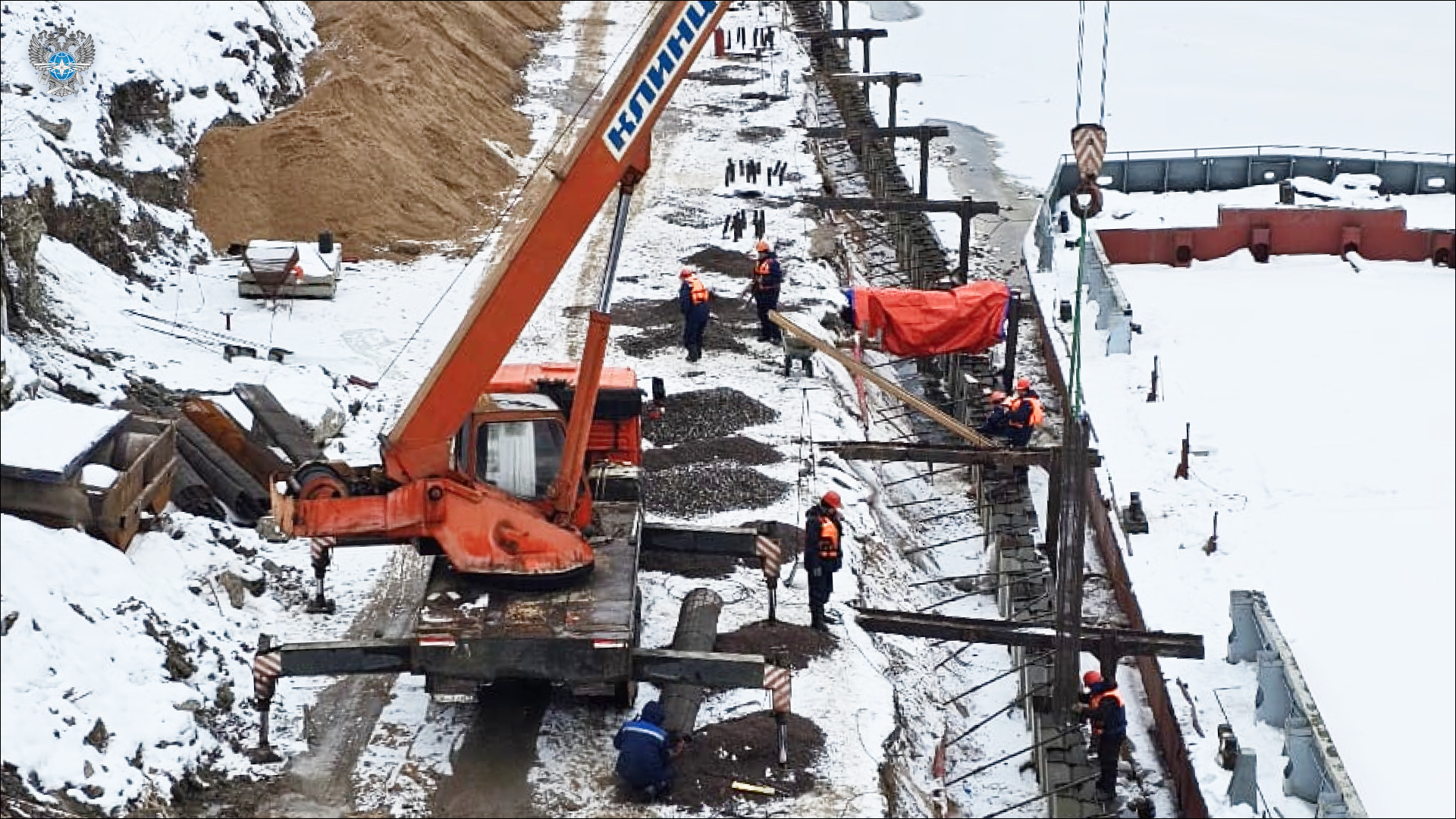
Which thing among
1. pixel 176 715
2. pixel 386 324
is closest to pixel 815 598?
pixel 176 715

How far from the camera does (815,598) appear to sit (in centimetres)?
1739

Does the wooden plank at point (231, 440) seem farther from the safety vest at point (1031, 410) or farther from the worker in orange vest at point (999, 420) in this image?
the safety vest at point (1031, 410)

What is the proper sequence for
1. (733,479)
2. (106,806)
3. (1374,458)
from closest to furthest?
(106,806)
(733,479)
(1374,458)

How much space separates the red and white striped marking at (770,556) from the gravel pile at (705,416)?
17.2ft

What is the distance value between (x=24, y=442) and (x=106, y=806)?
4023mm

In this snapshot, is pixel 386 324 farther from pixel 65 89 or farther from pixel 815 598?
pixel 815 598

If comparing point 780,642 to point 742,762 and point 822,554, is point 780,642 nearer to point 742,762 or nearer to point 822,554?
point 822,554

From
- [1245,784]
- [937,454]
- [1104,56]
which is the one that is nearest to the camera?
[1245,784]

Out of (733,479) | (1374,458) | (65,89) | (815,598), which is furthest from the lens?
(65,89)

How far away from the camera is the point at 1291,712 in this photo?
17.4 metres

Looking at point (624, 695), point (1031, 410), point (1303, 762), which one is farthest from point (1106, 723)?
point (1031, 410)

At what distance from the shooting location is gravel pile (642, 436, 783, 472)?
70.3 ft

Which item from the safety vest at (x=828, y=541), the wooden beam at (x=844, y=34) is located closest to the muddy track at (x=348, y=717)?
the safety vest at (x=828, y=541)

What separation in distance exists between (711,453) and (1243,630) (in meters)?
6.54
